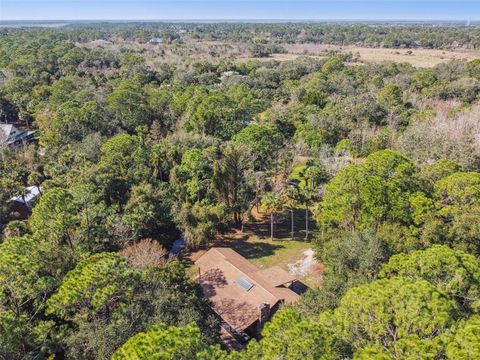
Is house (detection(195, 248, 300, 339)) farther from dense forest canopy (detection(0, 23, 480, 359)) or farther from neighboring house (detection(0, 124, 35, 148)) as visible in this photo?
neighboring house (detection(0, 124, 35, 148))

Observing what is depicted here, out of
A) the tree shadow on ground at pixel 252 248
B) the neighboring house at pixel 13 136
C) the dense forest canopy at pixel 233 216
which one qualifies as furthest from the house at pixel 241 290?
the neighboring house at pixel 13 136

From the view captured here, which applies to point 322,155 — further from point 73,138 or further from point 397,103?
→ point 73,138

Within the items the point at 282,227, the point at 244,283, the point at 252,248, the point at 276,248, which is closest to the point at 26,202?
the point at 252,248

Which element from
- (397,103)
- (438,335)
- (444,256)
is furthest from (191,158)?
(397,103)

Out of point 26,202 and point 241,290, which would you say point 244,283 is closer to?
point 241,290

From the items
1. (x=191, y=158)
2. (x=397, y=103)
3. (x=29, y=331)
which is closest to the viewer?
(x=29, y=331)
